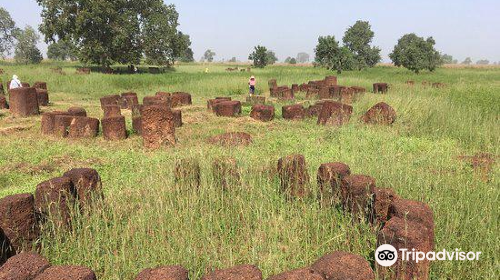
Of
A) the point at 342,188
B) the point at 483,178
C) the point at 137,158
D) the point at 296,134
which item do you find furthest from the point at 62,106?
the point at 483,178

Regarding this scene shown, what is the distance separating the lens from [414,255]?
257 cm

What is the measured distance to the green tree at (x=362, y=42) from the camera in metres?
63.2

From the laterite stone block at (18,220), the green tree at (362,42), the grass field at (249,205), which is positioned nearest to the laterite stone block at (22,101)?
the grass field at (249,205)

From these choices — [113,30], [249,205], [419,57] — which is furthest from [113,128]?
[419,57]

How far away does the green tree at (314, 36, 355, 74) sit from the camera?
37.2 m

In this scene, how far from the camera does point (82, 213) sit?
13.2ft

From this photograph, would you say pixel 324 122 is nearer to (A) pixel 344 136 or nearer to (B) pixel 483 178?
(A) pixel 344 136

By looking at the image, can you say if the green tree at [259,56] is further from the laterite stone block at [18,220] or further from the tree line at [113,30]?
the laterite stone block at [18,220]

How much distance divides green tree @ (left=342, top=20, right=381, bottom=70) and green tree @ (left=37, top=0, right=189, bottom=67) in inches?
1459

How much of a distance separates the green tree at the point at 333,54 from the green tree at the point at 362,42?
22770 millimetres

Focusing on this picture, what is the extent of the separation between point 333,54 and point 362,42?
33.0m

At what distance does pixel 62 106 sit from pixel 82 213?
10434mm

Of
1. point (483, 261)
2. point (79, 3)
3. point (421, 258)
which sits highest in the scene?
point (79, 3)

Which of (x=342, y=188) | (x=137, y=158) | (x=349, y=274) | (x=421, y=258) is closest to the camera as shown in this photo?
(x=349, y=274)
